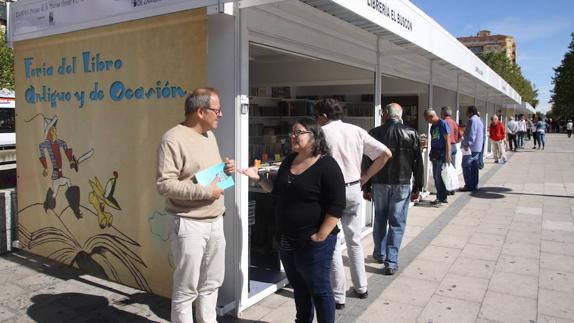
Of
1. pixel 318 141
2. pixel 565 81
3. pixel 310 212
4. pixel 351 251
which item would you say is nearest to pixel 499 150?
pixel 351 251

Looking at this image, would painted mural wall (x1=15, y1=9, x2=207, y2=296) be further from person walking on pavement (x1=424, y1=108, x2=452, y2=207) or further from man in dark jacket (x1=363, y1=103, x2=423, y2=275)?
person walking on pavement (x1=424, y1=108, x2=452, y2=207)

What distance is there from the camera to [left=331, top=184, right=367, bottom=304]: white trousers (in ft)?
11.0

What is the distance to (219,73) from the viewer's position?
3.19 m

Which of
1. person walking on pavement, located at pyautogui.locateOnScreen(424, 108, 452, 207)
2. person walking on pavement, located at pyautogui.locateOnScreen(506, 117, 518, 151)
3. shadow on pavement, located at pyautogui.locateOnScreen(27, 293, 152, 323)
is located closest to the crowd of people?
shadow on pavement, located at pyautogui.locateOnScreen(27, 293, 152, 323)

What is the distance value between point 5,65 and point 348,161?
18098mm

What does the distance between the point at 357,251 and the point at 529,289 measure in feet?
5.61

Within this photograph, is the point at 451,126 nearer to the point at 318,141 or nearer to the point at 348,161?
the point at 348,161

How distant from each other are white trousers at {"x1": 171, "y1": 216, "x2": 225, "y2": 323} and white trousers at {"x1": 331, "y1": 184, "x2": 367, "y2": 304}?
36.5 inches

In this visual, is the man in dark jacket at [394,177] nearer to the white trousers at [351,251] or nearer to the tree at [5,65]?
the white trousers at [351,251]

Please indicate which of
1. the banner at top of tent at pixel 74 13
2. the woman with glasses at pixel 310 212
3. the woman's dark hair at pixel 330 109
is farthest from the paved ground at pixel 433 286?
the banner at top of tent at pixel 74 13

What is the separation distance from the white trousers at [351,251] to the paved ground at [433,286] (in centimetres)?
17

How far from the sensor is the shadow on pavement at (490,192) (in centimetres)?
859

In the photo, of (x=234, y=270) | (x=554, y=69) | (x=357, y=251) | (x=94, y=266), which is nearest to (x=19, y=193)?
(x=94, y=266)

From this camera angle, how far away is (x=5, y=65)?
672 inches
